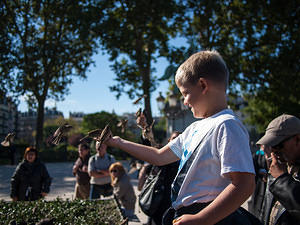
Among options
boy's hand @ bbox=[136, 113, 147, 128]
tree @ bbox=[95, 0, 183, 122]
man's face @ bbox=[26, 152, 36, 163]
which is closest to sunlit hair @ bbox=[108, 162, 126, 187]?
man's face @ bbox=[26, 152, 36, 163]

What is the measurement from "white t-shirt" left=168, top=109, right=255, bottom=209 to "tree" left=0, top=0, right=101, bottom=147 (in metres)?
17.7

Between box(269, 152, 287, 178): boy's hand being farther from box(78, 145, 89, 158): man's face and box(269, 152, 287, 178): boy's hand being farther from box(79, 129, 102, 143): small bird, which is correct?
box(78, 145, 89, 158): man's face

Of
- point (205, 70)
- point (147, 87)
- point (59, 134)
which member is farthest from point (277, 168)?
point (147, 87)

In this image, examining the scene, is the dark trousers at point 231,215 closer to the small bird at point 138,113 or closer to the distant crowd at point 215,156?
the distant crowd at point 215,156

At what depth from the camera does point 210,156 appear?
136cm

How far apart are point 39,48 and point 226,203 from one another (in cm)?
2070

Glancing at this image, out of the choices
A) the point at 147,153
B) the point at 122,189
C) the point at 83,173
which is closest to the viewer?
the point at 147,153

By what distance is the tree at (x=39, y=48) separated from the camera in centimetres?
1861

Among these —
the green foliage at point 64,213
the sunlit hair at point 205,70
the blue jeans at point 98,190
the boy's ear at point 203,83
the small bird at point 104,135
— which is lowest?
the blue jeans at point 98,190

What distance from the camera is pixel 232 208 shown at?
4.06 feet

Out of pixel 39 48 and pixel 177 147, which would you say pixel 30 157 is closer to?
pixel 177 147

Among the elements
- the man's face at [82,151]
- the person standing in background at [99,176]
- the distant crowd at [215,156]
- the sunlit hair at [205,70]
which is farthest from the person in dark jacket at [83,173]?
the sunlit hair at [205,70]

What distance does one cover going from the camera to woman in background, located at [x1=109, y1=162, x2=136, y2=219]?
5.97 meters

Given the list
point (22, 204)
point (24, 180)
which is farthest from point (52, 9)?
point (22, 204)
